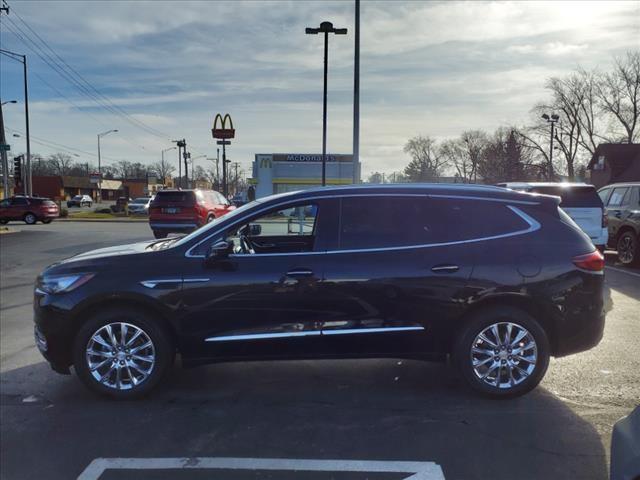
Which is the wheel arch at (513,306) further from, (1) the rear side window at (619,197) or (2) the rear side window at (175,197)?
(2) the rear side window at (175,197)

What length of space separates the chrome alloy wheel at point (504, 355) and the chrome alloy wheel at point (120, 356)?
2.78 meters

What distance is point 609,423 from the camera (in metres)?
3.75

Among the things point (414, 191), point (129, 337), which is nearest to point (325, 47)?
point (414, 191)

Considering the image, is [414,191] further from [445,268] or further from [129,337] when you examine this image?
[129,337]

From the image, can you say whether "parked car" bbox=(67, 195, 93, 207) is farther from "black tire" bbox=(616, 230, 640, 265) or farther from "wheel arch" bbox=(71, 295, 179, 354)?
"wheel arch" bbox=(71, 295, 179, 354)

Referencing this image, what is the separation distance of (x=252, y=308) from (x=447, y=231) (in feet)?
5.92

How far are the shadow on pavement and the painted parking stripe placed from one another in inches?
2.6

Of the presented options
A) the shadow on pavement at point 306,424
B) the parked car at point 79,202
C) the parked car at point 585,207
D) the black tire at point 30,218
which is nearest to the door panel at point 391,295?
the shadow on pavement at point 306,424

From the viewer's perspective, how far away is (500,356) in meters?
4.18

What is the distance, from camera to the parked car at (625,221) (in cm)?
1098

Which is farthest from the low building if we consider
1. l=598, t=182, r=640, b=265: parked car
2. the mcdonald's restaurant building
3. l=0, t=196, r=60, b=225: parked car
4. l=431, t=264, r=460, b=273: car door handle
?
l=431, t=264, r=460, b=273: car door handle

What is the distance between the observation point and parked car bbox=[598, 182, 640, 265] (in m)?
11.0

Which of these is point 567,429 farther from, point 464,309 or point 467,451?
point 464,309

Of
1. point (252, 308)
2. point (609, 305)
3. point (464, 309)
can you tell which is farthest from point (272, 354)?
point (609, 305)
